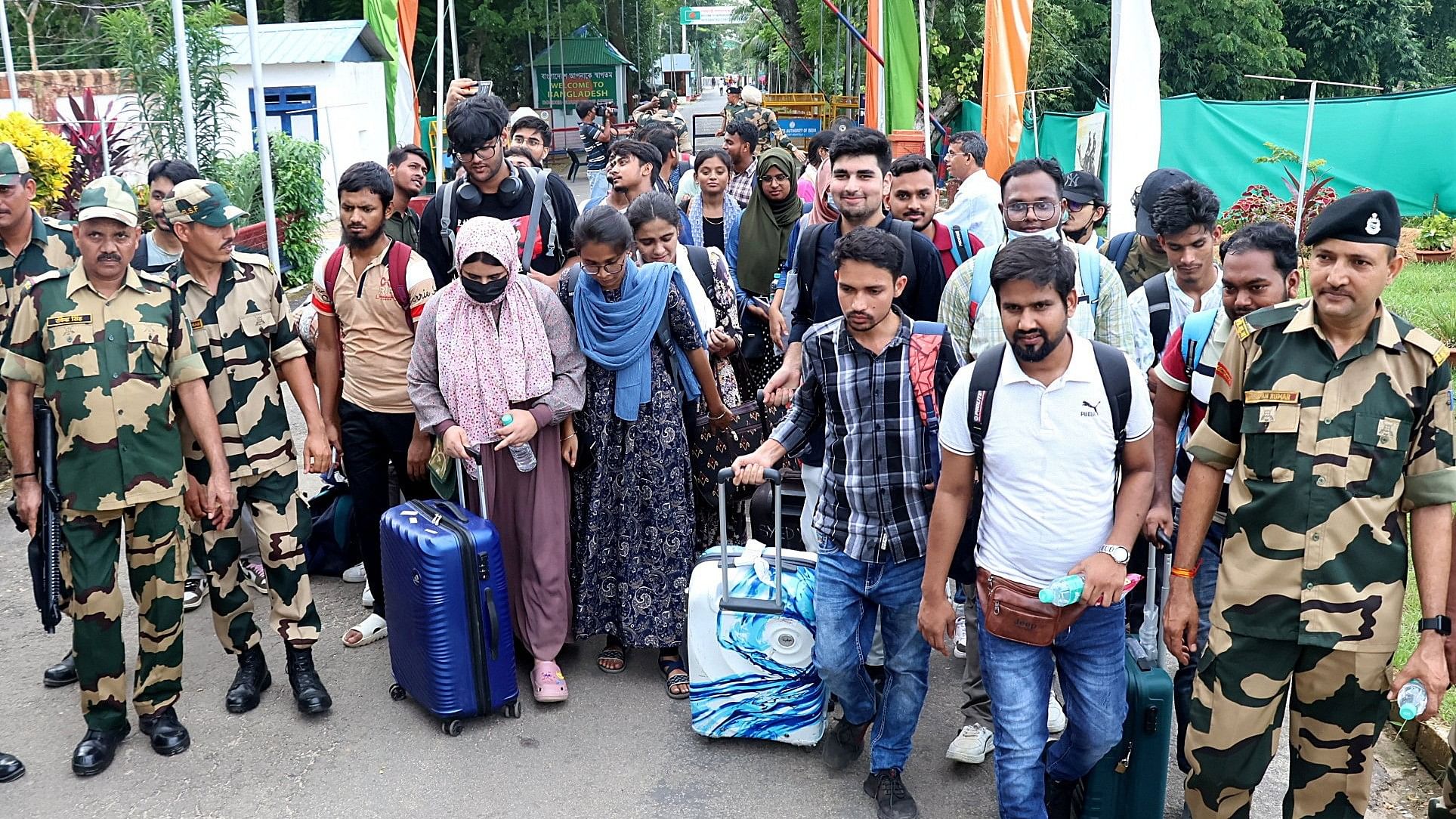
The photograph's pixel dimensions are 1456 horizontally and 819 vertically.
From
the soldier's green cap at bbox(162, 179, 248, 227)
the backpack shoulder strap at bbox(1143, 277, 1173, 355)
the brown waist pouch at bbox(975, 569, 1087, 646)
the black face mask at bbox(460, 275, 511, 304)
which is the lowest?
the brown waist pouch at bbox(975, 569, 1087, 646)

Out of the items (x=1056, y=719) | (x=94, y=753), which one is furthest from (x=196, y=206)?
(x=1056, y=719)

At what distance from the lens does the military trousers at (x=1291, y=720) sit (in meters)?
2.98

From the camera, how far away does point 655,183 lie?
22.4 ft

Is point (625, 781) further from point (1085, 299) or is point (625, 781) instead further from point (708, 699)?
point (1085, 299)

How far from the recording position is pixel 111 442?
405 cm

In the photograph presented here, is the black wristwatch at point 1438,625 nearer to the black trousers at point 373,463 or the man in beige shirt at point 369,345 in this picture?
the man in beige shirt at point 369,345

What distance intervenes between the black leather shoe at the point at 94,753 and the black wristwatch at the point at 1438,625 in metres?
4.20

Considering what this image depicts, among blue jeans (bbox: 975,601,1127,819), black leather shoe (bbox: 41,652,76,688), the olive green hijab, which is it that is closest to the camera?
blue jeans (bbox: 975,601,1127,819)

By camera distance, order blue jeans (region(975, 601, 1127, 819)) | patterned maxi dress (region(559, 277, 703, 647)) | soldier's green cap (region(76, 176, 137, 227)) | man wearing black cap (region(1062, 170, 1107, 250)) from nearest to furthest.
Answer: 1. blue jeans (region(975, 601, 1127, 819))
2. soldier's green cap (region(76, 176, 137, 227))
3. patterned maxi dress (region(559, 277, 703, 647))
4. man wearing black cap (region(1062, 170, 1107, 250))

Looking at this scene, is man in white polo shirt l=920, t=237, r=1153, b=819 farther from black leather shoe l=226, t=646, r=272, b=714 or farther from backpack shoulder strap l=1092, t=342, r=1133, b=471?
black leather shoe l=226, t=646, r=272, b=714

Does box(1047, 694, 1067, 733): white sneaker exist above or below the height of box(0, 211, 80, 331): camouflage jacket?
below

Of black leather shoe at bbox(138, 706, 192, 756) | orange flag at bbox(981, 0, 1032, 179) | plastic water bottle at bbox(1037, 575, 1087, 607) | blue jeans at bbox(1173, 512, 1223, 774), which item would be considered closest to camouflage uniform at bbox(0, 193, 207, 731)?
black leather shoe at bbox(138, 706, 192, 756)

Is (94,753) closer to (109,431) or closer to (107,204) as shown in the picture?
(109,431)

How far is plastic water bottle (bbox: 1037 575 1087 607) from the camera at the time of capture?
311 centimetres
